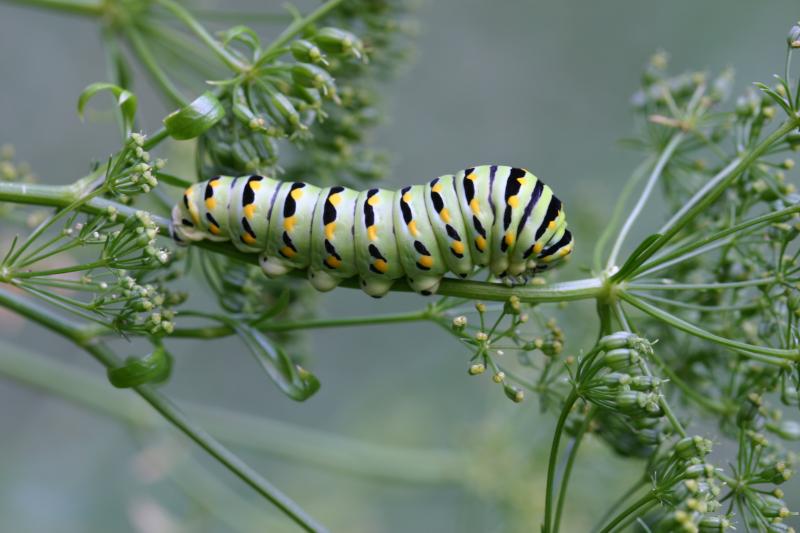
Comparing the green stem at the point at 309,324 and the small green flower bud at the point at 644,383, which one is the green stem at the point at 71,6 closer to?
the green stem at the point at 309,324

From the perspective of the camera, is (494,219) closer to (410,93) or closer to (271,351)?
(271,351)

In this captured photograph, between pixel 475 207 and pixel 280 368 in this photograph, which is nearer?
pixel 475 207

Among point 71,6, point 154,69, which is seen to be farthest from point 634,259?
point 71,6

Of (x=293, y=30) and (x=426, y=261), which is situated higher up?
(x=293, y=30)

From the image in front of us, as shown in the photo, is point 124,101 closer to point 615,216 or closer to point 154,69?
point 154,69

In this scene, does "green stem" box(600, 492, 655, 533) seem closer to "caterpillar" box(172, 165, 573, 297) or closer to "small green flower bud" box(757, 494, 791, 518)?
"small green flower bud" box(757, 494, 791, 518)

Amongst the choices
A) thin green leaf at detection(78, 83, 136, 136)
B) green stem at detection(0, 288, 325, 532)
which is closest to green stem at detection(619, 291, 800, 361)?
green stem at detection(0, 288, 325, 532)

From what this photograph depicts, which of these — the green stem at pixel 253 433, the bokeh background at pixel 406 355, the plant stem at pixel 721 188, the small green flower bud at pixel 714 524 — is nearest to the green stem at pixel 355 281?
the plant stem at pixel 721 188

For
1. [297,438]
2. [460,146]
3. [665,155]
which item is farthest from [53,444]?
[665,155]
